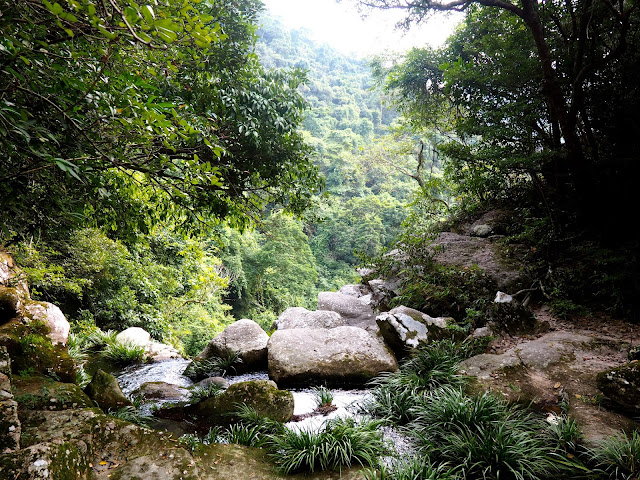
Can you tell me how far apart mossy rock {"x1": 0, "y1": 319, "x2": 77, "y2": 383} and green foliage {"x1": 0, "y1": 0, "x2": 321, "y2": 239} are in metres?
1.50

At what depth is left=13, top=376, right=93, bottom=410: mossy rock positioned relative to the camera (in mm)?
3102

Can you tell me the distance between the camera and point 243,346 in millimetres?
6695

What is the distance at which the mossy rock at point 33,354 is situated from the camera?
389cm

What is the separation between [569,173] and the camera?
689 centimetres

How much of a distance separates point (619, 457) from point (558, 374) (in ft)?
5.42

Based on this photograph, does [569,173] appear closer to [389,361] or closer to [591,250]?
[591,250]

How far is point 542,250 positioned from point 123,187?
8.02 metres

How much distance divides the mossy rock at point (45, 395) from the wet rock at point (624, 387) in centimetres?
573

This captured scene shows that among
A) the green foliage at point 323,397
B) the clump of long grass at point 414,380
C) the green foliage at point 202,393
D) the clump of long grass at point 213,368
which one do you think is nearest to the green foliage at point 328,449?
the clump of long grass at point 414,380

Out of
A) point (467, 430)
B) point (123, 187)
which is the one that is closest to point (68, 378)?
point (123, 187)

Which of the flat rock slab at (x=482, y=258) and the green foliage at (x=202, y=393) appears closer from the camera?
the green foliage at (x=202, y=393)

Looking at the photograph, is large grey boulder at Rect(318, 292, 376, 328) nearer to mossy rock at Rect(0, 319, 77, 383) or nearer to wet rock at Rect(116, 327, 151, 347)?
wet rock at Rect(116, 327, 151, 347)

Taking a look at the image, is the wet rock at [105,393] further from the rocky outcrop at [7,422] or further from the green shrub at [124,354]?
the green shrub at [124,354]

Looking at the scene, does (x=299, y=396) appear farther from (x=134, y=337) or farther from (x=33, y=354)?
(x=134, y=337)
